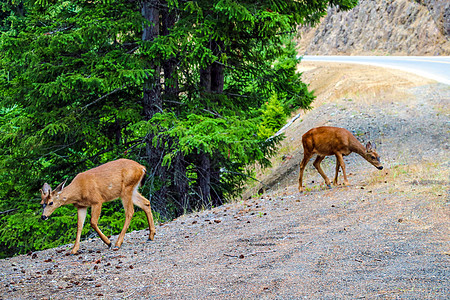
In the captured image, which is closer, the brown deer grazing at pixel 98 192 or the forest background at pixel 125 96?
the brown deer grazing at pixel 98 192

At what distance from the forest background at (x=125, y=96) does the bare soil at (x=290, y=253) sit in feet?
6.95

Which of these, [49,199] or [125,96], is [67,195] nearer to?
[49,199]

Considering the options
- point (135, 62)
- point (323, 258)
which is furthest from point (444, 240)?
point (135, 62)

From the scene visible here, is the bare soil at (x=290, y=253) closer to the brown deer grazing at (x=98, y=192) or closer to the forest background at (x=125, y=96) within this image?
the brown deer grazing at (x=98, y=192)

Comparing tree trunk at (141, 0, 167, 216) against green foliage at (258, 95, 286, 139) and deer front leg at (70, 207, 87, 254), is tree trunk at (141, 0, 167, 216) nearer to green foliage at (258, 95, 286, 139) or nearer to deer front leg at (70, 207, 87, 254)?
deer front leg at (70, 207, 87, 254)

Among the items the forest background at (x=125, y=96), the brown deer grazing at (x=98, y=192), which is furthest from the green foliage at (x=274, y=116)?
the brown deer grazing at (x=98, y=192)

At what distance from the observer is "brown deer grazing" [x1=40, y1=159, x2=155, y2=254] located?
8297mm

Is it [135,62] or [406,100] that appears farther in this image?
[406,100]

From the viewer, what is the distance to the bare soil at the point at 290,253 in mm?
5691

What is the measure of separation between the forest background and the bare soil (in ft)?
6.95

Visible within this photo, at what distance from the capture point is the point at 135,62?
39.3ft

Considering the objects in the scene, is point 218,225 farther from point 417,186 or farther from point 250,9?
point 250,9

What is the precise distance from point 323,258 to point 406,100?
52.6ft

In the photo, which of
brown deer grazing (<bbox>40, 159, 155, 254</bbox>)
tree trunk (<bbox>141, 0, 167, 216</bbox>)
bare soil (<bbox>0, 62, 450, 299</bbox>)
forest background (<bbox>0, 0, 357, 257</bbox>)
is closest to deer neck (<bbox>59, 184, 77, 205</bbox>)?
brown deer grazing (<bbox>40, 159, 155, 254</bbox>)
